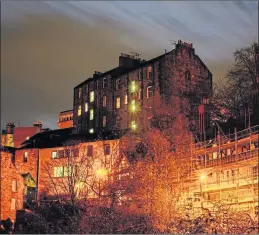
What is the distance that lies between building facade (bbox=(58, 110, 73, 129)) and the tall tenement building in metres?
0.19

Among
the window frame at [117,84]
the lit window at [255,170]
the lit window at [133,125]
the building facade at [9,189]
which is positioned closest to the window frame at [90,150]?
the lit window at [133,125]

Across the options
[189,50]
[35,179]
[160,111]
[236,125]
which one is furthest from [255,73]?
[35,179]

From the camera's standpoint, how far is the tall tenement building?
16219 mm

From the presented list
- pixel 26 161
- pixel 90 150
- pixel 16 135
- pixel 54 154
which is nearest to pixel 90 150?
pixel 90 150

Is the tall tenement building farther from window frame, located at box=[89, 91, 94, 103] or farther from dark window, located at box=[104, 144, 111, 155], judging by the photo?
dark window, located at box=[104, 144, 111, 155]

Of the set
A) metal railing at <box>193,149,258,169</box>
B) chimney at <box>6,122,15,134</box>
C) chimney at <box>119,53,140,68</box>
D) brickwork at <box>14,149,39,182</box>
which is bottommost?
metal railing at <box>193,149,258,169</box>

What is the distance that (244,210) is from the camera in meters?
10.5

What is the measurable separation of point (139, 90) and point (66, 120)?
2.47 metres

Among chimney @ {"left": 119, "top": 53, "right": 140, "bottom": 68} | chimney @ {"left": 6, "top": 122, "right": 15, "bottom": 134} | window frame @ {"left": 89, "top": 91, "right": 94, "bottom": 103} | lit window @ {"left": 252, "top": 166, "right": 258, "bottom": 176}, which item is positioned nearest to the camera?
lit window @ {"left": 252, "top": 166, "right": 258, "bottom": 176}

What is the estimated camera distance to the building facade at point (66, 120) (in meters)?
17.2

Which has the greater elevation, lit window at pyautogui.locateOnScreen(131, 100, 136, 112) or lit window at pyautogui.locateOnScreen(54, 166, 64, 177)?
lit window at pyautogui.locateOnScreen(131, 100, 136, 112)

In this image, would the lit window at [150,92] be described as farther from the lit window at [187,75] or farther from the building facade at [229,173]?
the building facade at [229,173]

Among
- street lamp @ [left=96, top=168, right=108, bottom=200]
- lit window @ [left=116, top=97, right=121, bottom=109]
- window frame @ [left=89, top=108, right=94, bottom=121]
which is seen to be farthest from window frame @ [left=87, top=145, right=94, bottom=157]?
lit window @ [left=116, top=97, right=121, bottom=109]

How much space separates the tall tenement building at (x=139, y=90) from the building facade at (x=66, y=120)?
0.19 meters
